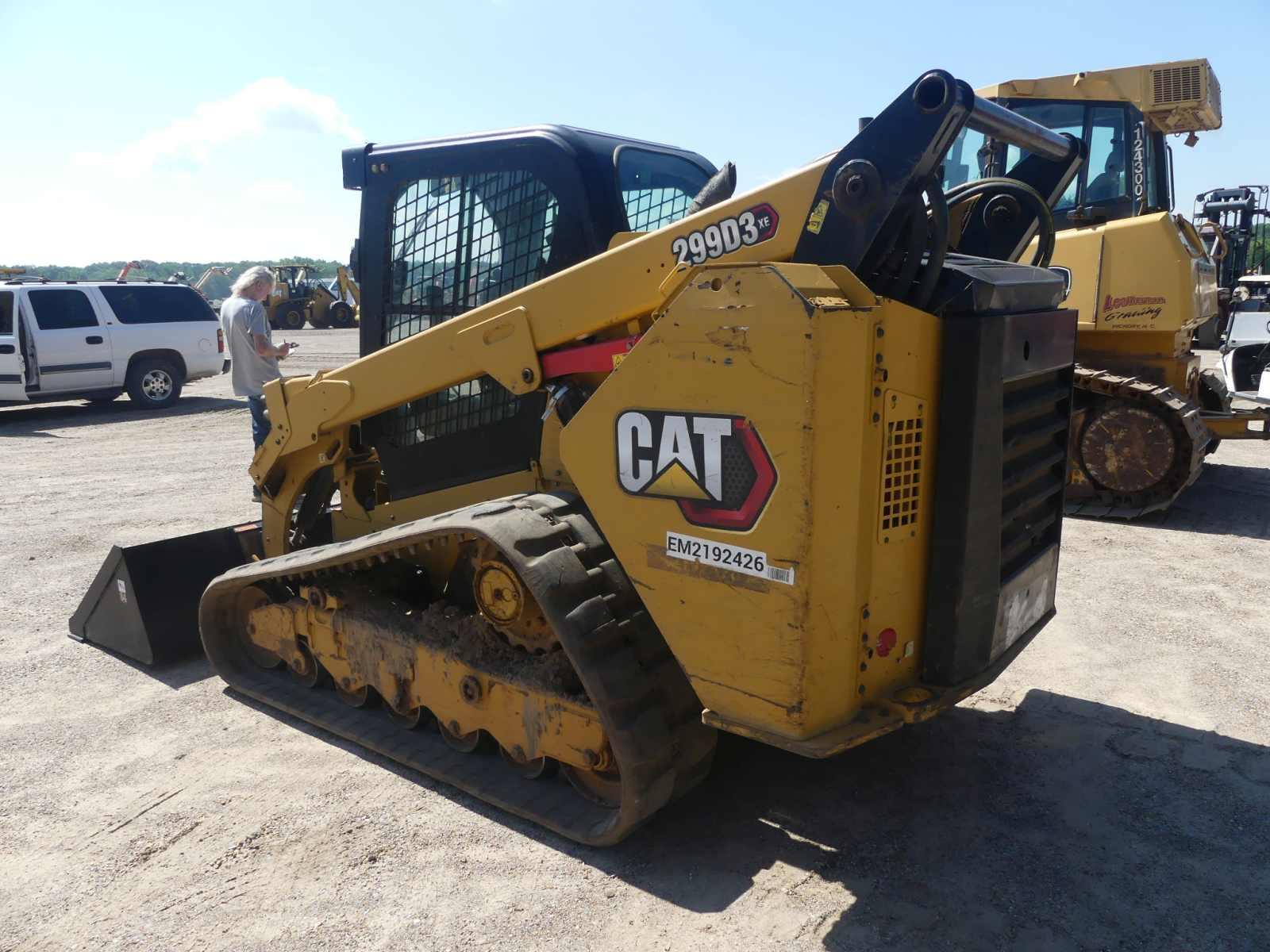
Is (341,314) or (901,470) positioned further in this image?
(341,314)

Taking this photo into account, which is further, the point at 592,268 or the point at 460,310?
the point at 460,310

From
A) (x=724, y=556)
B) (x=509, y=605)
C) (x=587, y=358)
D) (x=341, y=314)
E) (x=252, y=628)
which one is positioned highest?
(x=587, y=358)

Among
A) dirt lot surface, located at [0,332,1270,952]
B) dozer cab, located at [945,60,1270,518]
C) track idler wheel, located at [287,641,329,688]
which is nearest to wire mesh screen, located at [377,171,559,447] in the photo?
track idler wheel, located at [287,641,329,688]

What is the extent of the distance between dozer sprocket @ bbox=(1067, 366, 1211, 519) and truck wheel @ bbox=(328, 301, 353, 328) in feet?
90.6

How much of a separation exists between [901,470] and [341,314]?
104ft

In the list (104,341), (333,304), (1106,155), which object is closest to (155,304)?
(104,341)

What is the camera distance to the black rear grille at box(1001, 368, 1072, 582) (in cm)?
316

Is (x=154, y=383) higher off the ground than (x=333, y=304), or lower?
lower

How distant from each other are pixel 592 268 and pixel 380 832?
80.9 inches

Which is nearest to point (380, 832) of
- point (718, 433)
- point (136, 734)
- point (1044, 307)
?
point (136, 734)

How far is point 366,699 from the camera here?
4180 millimetres

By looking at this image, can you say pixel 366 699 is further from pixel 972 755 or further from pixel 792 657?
pixel 972 755

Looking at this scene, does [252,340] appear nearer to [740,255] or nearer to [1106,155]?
[740,255]

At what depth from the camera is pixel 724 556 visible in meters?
2.79
